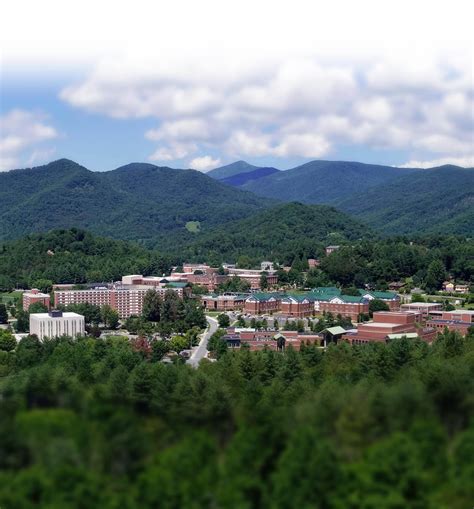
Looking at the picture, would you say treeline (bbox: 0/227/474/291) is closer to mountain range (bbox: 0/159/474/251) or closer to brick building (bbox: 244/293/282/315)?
brick building (bbox: 244/293/282/315)

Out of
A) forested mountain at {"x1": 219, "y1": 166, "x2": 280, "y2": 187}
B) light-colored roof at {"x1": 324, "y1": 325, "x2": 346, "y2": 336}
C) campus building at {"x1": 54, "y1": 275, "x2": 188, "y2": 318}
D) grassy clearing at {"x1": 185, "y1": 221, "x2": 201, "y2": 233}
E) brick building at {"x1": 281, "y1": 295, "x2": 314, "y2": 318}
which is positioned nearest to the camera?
light-colored roof at {"x1": 324, "y1": 325, "x2": 346, "y2": 336}

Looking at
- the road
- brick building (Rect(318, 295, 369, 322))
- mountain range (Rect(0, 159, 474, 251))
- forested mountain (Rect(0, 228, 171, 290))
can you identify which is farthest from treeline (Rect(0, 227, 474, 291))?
mountain range (Rect(0, 159, 474, 251))

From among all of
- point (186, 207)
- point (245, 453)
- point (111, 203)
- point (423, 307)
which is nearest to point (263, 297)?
point (423, 307)

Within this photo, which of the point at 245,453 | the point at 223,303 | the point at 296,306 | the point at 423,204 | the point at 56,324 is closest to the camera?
the point at 245,453

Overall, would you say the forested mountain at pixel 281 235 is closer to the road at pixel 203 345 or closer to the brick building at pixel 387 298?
the brick building at pixel 387 298

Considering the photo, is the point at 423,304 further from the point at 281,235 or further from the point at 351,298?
the point at 281,235

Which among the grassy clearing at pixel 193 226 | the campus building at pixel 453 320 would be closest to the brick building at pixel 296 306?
the campus building at pixel 453 320
